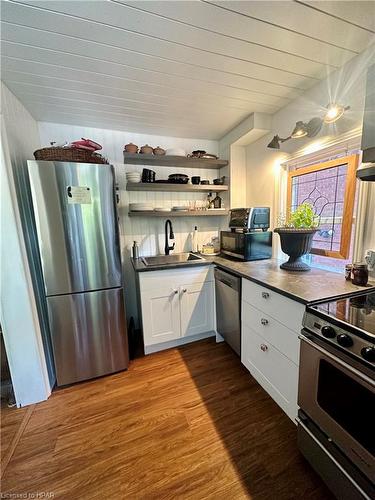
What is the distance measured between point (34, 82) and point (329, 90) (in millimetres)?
2165

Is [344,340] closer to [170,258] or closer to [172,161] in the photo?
[170,258]

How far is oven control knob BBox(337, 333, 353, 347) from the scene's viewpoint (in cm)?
83

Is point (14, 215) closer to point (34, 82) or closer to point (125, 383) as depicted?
point (34, 82)

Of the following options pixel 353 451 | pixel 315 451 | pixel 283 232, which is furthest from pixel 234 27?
pixel 315 451

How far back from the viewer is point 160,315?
6.56 ft

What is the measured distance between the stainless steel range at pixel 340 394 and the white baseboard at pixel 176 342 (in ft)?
4.15

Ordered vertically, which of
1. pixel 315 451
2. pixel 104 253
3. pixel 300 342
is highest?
pixel 104 253

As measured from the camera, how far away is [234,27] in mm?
1090

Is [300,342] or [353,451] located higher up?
[300,342]

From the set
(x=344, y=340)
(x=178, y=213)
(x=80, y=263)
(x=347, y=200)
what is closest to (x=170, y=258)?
(x=178, y=213)

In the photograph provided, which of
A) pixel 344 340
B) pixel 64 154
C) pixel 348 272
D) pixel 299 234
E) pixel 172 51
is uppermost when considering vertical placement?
pixel 172 51

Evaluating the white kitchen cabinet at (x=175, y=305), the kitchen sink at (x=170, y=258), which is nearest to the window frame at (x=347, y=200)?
the white kitchen cabinet at (x=175, y=305)

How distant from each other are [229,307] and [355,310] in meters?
1.04

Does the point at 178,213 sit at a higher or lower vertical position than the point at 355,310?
higher
